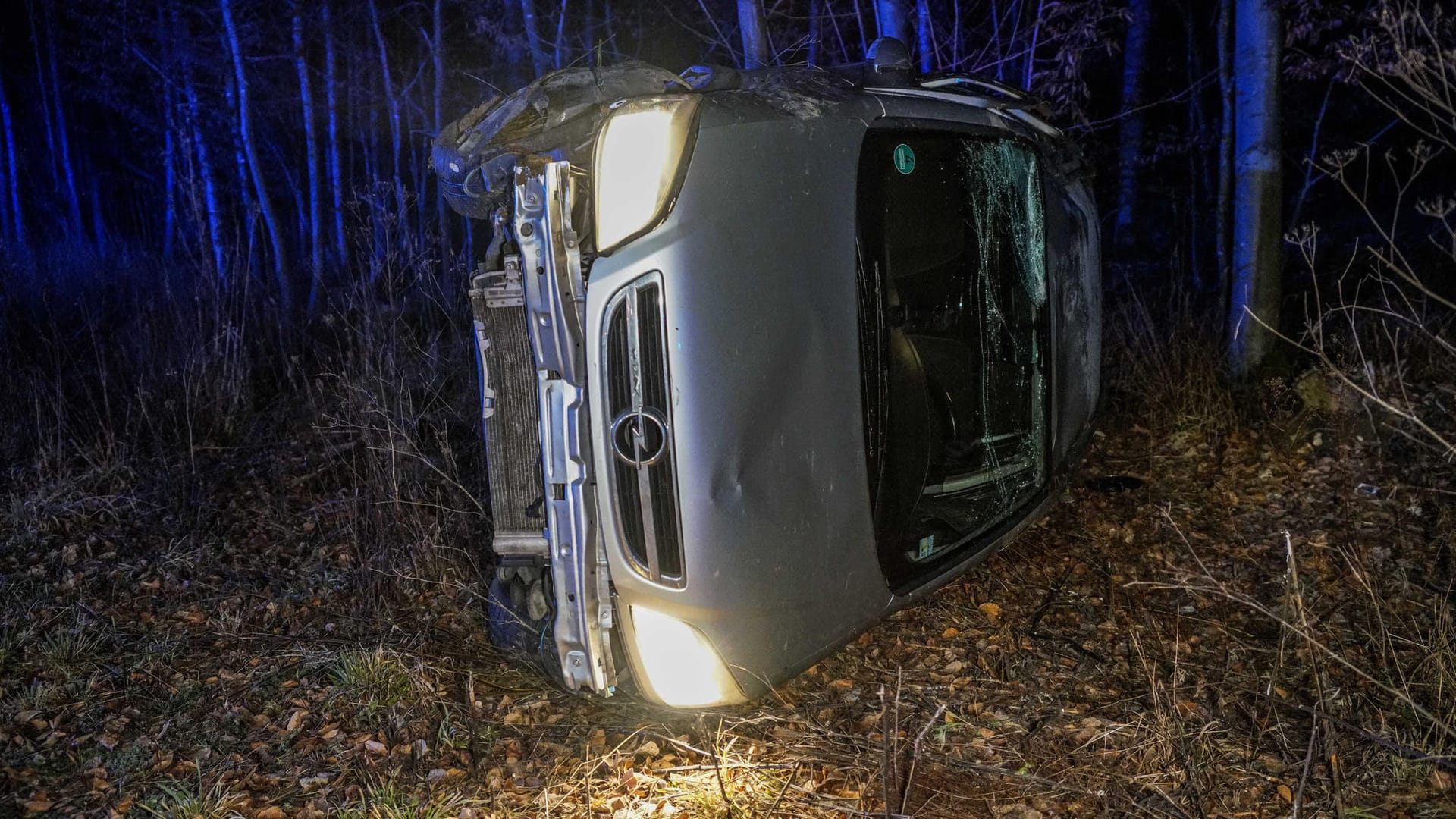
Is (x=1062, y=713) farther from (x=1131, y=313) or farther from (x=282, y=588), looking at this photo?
(x=1131, y=313)

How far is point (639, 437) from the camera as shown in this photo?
249cm

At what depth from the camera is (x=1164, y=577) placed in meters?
3.94

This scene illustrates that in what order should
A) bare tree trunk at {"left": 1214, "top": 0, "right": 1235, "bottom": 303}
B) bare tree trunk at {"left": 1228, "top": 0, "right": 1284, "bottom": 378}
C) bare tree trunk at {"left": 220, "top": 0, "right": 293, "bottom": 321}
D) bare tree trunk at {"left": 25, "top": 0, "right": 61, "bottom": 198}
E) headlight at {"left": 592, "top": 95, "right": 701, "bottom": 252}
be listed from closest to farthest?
headlight at {"left": 592, "top": 95, "right": 701, "bottom": 252} → bare tree trunk at {"left": 1228, "top": 0, "right": 1284, "bottom": 378} → bare tree trunk at {"left": 1214, "top": 0, "right": 1235, "bottom": 303} → bare tree trunk at {"left": 220, "top": 0, "right": 293, "bottom": 321} → bare tree trunk at {"left": 25, "top": 0, "right": 61, "bottom": 198}

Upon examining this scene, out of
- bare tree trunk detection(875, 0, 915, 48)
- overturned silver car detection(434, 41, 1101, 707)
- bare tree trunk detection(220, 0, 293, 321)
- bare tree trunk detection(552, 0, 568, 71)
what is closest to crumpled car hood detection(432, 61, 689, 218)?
overturned silver car detection(434, 41, 1101, 707)

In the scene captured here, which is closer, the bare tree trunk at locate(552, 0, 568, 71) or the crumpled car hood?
the crumpled car hood

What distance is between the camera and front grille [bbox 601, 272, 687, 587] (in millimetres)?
2480

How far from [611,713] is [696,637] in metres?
0.63

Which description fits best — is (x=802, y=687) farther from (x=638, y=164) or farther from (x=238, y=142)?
(x=238, y=142)

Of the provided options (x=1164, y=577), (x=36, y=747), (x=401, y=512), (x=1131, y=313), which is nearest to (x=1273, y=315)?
(x=1131, y=313)

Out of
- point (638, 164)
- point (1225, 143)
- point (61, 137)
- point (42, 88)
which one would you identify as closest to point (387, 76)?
point (61, 137)

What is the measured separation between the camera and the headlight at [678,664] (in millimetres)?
2596

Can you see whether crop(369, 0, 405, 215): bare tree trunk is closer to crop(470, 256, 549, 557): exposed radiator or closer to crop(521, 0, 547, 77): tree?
crop(521, 0, 547, 77): tree

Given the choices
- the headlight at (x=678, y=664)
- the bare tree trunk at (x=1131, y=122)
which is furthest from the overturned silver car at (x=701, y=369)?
the bare tree trunk at (x=1131, y=122)

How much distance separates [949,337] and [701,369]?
1.50m
